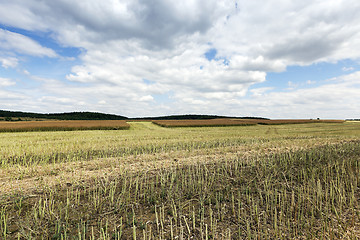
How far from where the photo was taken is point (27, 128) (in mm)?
31031

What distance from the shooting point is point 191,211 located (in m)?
5.09

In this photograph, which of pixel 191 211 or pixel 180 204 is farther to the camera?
pixel 180 204

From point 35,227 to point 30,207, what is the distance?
3.80ft

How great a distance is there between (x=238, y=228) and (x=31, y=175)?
8.87m

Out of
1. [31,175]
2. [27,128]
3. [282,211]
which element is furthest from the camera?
[27,128]

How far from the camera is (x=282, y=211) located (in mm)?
5016

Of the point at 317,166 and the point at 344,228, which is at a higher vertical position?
the point at 317,166

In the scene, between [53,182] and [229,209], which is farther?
[53,182]

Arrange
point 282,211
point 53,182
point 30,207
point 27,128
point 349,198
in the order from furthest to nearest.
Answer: point 27,128 → point 53,182 → point 349,198 → point 30,207 → point 282,211

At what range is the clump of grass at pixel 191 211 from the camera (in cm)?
433

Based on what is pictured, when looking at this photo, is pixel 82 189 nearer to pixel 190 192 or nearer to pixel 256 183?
pixel 190 192

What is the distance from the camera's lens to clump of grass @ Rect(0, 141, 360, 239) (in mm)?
4328

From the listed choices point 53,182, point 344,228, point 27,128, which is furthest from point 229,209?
point 27,128

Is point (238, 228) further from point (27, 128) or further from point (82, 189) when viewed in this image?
point (27, 128)
